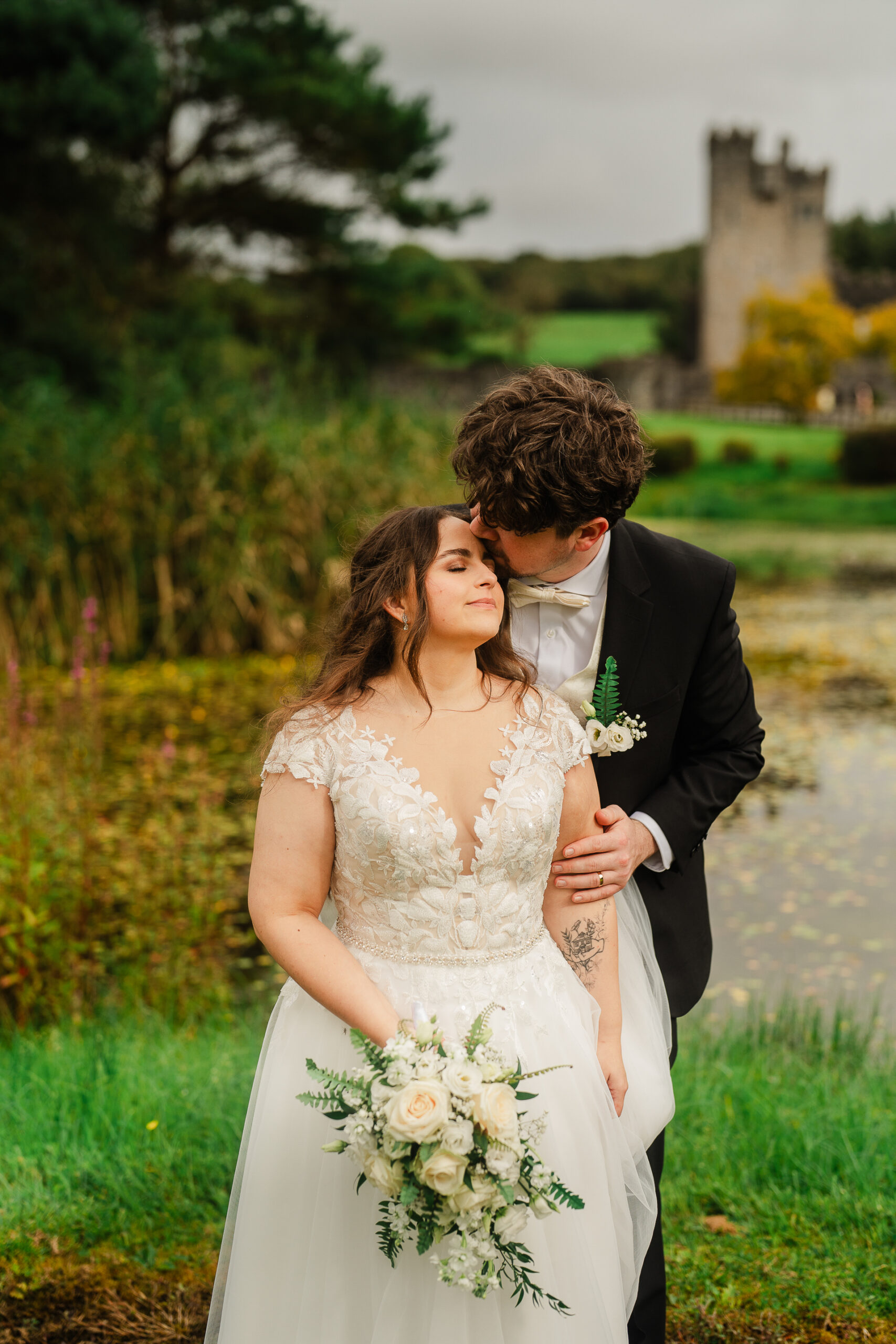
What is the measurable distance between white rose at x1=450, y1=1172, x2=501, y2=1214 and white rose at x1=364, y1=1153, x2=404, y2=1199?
0.08 meters

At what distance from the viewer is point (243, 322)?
1812cm

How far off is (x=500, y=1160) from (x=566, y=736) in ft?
2.56

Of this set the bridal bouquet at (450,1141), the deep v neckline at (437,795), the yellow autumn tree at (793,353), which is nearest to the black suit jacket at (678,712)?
the deep v neckline at (437,795)

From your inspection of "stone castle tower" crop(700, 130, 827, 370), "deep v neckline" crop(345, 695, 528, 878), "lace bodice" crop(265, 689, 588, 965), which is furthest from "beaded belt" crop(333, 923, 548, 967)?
"stone castle tower" crop(700, 130, 827, 370)

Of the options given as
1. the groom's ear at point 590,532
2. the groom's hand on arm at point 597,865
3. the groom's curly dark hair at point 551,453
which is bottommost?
the groom's hand on arm at point 597,865

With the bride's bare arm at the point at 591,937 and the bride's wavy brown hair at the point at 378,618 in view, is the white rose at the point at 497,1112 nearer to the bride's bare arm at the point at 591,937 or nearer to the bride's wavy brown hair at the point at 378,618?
the bride's bare arm at the point at 591,937

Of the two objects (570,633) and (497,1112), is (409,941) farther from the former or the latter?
(570,633)

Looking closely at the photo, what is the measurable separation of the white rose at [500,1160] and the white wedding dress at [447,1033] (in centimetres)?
33

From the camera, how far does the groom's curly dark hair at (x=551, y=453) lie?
1.95 metres

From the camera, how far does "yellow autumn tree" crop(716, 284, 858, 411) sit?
4125cm

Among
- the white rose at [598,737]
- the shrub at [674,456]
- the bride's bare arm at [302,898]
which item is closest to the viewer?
the bride's bare arm at [302,898]

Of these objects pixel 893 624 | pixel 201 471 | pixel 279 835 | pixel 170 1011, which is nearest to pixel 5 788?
pixel 170 1011

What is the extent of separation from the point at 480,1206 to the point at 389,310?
1715 centimetres

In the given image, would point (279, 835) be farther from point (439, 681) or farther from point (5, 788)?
point (5, 788)
